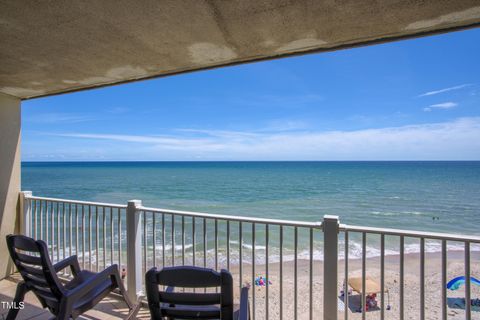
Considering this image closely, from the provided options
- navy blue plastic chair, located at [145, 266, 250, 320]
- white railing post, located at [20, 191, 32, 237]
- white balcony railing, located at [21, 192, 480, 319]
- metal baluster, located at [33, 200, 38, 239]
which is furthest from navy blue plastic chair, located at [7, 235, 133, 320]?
white railing post, located at [20, 191, 32, 237]

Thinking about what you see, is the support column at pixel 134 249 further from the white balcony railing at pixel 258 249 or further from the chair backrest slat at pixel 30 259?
the chair backrest slat at pixel 30 259

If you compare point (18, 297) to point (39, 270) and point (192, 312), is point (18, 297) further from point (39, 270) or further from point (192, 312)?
point (192, 312)

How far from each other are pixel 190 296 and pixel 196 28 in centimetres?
155

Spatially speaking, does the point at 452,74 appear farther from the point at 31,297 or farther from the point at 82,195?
the point at 82,195

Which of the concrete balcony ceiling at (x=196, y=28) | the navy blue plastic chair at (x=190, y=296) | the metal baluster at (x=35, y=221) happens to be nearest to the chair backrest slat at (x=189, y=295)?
the navy blue plastic chair at (x=190, y=296)

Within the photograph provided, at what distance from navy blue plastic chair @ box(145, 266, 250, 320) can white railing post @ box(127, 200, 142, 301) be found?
4.02 ft

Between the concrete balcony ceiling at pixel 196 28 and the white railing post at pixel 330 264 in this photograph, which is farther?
the white railing post at pixel 330 264

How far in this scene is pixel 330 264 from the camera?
171cm

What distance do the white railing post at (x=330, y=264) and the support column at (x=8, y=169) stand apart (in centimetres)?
374

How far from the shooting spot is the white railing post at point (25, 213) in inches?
124

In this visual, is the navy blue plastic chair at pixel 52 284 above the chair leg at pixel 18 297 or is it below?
above

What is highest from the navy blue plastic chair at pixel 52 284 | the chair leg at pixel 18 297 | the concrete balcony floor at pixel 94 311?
the navy blue plastic chair at pixel 52 284

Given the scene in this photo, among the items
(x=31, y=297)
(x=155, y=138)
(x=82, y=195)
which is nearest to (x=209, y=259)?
(x=31, y=297)

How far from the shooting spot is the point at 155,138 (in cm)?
3925
